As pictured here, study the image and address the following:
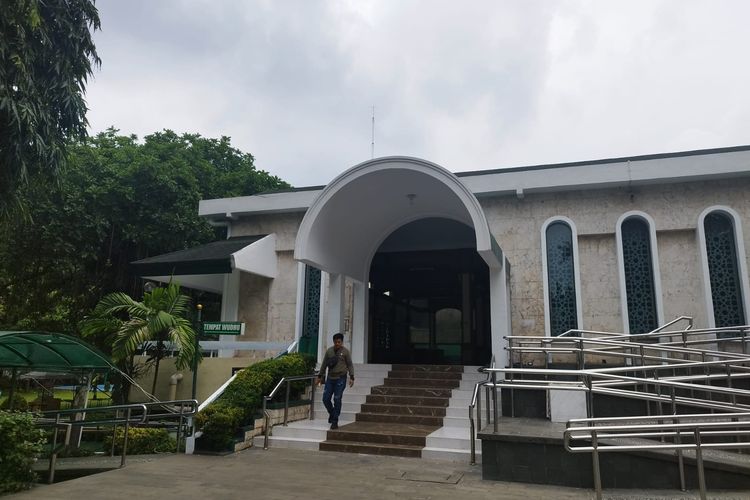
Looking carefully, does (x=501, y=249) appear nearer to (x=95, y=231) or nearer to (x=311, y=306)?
(x=311, y=306)

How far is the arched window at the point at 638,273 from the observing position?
Answer: 36.7 ft

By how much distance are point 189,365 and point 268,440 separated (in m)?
3.04

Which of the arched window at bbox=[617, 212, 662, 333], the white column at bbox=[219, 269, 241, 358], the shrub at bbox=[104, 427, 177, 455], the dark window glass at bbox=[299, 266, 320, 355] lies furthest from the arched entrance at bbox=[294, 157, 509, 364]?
the shrub at bbox=[104, 427, 177, 455]

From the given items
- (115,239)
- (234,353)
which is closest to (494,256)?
(234,353)

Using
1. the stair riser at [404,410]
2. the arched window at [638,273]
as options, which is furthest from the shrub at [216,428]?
the arched window at [638,273]

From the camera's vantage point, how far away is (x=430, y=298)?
15.4m

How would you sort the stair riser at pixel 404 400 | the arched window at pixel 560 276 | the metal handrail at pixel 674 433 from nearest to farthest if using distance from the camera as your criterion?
the metal handrail at pixel 674 433
the stair riser at pixel 404 400
the arched window at pixel 560 276

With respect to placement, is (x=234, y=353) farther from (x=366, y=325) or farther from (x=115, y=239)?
(x=115, y=239)

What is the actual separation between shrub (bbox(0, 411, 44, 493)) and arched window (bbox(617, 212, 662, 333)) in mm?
10443

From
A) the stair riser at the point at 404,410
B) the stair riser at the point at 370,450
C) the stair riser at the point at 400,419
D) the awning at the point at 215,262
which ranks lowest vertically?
the stair riser at the point at 370,450

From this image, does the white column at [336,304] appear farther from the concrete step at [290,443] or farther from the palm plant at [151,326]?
the concrete step at [290,443]

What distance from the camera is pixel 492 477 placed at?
6.30m

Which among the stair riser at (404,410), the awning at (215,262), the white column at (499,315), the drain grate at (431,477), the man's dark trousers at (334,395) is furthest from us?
the awning at (215,262)

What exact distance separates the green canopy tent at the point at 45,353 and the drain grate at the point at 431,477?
5377 mm
